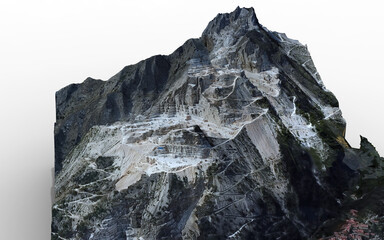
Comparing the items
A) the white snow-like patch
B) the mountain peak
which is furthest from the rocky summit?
the mountain peak

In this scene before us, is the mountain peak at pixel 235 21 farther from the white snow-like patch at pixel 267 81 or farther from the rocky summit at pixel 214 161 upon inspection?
the white snow-like patch at pixel 267 81

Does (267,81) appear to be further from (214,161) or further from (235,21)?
(214,161)

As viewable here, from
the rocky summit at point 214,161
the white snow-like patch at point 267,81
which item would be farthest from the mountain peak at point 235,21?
the white snow-like patch at point 267,81

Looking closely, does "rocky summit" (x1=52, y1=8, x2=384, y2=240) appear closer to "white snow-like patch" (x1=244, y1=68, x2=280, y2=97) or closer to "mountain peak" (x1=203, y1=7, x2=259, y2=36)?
"white snow-like patch" (x1=244, y1=68, x2=280, y2=97)

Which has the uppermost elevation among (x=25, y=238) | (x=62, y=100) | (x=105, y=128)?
(x=62, y=100)

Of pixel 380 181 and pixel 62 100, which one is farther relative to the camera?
pixel 62 100

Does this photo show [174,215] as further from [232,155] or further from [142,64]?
[142,64]

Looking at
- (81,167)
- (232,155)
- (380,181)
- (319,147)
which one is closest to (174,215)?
(232,155)
